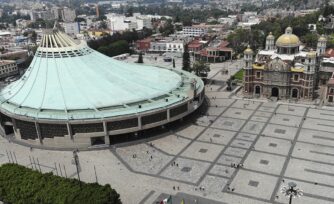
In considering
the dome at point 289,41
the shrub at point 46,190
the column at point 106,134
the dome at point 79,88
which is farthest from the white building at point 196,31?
the shrub at point 46,190

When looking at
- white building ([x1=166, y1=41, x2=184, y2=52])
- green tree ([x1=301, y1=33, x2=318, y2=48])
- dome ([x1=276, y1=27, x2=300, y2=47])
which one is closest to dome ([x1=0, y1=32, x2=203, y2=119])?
dome ([x1=276, y1=27, x2=300, y2=47])

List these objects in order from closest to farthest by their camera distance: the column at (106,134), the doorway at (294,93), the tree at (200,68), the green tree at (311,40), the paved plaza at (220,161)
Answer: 1. the paved plaza at (220,161)
2. the column at (106,134)
3. the doorway at (294,93)
4. the tree at (200,68)
5. the green tree at (311,40)

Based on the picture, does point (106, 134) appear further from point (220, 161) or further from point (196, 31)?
point (196, 31)

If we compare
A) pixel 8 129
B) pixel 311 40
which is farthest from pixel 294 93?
pixel 8 129

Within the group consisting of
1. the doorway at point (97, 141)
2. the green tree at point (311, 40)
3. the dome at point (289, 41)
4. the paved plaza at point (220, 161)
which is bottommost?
the paved plaza at point (220, 161)

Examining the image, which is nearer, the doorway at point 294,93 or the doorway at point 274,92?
the doorway at point 294,93

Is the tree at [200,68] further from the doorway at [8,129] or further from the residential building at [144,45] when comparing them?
the residential building at [144,45]

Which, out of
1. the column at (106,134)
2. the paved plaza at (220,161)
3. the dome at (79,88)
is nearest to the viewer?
the paved plaza at (220,161)
